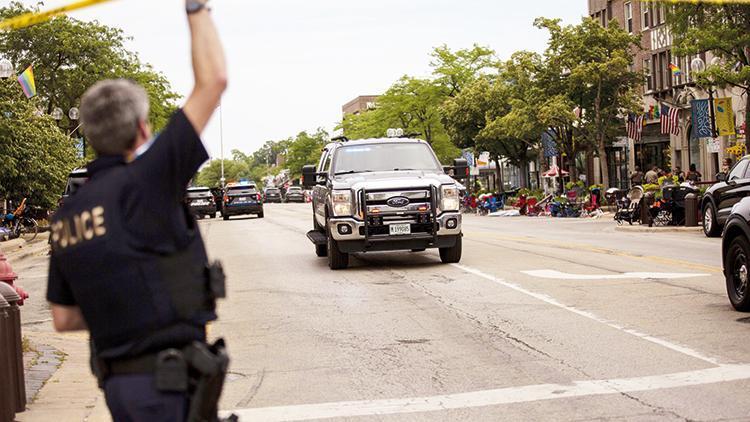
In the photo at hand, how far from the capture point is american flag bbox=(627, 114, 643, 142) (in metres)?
53.3

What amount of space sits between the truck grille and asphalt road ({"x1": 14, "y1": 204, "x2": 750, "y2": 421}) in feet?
2.39

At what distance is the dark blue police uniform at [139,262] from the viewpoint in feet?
11.7

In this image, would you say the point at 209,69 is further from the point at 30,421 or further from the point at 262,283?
the point at 262,283

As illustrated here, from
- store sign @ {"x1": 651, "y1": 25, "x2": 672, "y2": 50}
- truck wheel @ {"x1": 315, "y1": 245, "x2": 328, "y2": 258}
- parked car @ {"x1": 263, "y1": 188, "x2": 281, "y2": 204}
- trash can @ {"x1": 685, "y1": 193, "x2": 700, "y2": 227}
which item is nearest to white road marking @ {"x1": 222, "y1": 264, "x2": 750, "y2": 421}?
truck wheel @ {"x1": 315, "y1": 245, "x2": 328, "y2": 258}

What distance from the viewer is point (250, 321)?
41.5 ft

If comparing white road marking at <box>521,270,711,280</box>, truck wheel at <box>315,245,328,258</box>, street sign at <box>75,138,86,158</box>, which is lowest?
white road marking at <box>521,270,711,280</box>

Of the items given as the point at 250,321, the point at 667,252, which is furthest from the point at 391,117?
the point at 250,321

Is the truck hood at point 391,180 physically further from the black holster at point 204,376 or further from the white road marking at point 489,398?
the black holster at point 204,376

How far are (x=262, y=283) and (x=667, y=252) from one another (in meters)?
7.95

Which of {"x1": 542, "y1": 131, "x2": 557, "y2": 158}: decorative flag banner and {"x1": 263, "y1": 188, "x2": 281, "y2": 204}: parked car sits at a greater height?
{"x1": 542, "y1": 131, "x2": 557, "y2": 158}: decorative flag banner

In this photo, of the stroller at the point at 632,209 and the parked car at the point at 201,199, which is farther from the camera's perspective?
the parked car at the point at 201,199

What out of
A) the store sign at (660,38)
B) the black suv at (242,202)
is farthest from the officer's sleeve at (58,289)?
the store sign at (660,38)

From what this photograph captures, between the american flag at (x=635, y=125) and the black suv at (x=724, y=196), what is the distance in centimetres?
2678

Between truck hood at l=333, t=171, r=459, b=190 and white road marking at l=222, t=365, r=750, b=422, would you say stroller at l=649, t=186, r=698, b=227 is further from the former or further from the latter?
white road marking at l=222, t=365, r=750, b=422
